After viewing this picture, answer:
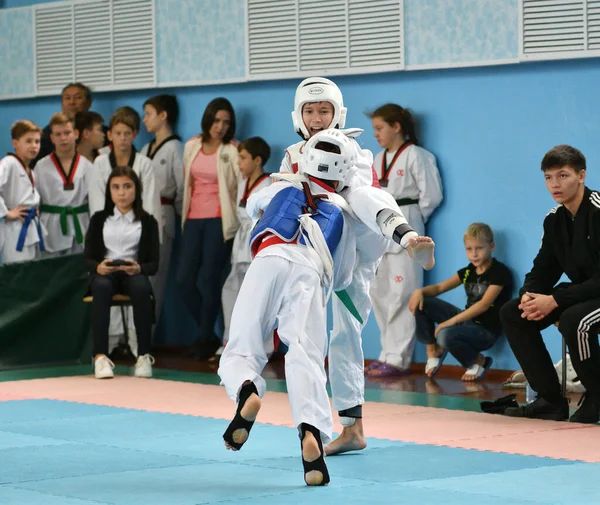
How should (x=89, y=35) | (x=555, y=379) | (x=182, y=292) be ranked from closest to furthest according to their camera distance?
1. (x=555, y=379)
2. (x=182, y=292)
3. (x=89, y=35)

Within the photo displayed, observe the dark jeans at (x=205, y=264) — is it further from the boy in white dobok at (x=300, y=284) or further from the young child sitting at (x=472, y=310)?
the boy in white dobok at (x=300, y=284)

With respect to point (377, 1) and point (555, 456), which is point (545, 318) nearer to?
point (555, 456)

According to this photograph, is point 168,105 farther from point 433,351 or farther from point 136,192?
point 433,351

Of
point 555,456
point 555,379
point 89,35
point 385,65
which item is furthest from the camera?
point 89,35

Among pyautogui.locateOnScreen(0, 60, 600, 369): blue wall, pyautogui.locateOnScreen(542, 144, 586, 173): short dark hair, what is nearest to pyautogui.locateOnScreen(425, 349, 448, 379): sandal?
pyautogui.locateOnScreen(0, 60, 600, 369): blue wall

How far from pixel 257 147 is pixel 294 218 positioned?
4.20m

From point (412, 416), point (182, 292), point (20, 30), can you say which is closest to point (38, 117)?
point (20, 30)

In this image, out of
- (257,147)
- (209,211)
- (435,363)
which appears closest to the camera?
(435,363)

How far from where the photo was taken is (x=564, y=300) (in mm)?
6309

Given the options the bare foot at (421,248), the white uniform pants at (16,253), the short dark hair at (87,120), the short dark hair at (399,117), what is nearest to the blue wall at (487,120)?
the short dark hair at (399,117)

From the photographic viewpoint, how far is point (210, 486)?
15.3 ft

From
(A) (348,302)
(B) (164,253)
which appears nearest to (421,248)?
(A) (348,302)

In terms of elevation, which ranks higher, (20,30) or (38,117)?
(20,30)

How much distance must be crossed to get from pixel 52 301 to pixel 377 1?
10.2ft
